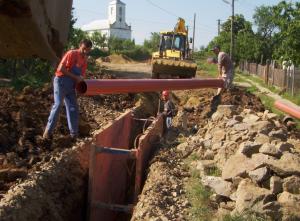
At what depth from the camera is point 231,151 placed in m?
7.49

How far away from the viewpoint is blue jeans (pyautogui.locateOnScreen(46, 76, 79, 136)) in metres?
7.26

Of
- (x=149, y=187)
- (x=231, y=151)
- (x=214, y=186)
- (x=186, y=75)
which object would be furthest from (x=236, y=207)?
(x=186, y=75)

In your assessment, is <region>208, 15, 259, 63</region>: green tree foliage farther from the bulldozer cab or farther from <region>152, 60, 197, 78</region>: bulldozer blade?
<region>152, 60, 197, 78</region>: bulldozer blade

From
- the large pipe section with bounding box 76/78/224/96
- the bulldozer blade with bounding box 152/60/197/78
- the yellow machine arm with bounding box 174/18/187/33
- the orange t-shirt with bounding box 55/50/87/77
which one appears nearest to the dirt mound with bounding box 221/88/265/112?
the bulldozer blade with bounding box 152/60/197/78

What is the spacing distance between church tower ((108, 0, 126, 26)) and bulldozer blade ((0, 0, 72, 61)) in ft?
402

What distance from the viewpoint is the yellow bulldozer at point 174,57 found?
19.5m

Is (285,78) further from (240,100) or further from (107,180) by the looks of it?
(107,180)

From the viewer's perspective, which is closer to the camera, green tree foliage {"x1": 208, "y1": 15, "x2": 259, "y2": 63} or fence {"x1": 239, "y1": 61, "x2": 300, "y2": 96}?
fence {"x1": 239, "y1": 61, "x2": 300, "y2": 96}

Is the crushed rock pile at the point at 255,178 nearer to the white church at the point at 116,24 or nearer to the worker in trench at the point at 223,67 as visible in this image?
the worker in trench at the point at 223,67

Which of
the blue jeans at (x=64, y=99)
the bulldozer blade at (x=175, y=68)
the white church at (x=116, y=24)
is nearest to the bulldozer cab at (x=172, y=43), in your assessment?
the bulldozer blade at (x=175, y=68)

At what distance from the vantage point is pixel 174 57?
2125 cm

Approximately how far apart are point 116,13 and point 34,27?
12530 cm

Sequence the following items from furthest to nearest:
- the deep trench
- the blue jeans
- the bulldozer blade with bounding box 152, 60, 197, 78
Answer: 1. the bulldozer blade with bounding box 152, 60, 197, 78
2. the blue jeans
3. the deep trench

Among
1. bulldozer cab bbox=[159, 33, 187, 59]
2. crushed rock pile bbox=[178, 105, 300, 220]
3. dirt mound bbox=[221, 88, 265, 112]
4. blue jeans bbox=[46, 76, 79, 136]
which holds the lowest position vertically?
crushed rock pile bbox=[178, 105, 300, 220]
